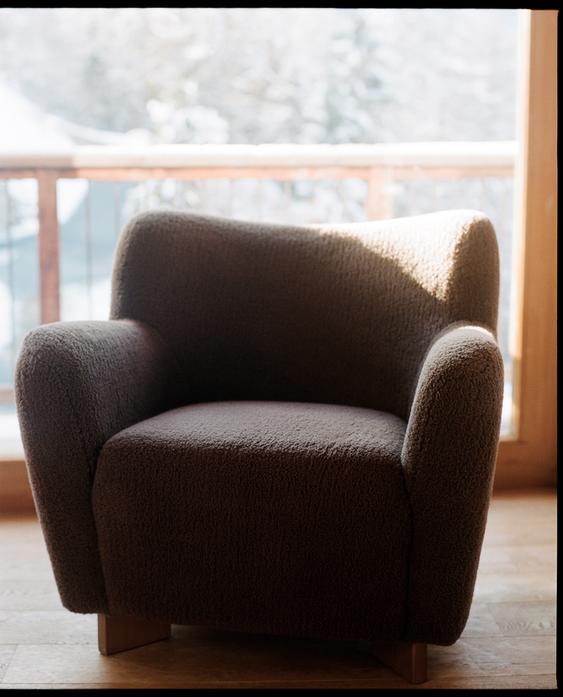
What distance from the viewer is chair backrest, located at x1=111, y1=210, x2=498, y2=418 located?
5.23ft

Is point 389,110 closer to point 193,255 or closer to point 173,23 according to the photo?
point 173,23

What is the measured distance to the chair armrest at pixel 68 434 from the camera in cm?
117

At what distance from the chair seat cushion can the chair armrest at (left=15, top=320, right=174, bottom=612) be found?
0.09ft

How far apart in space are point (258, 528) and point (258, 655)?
289 millimetres

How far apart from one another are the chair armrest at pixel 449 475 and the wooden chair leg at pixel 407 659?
59 millimetres

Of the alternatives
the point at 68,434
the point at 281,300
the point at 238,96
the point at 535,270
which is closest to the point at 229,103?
the point at 238,96

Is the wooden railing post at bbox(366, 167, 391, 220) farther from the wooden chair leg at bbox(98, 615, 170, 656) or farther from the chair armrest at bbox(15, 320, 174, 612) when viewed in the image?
the wooden chair leg at bbox(98, 615, 170, 656)

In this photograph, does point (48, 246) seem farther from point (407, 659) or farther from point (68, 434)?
point (407, 659)

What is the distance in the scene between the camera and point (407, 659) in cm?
121

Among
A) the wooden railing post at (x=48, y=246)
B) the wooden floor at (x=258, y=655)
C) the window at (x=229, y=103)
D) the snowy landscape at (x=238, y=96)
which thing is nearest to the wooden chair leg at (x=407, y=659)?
the wooden floor at (x=258, y=655)

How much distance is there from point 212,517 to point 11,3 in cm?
76

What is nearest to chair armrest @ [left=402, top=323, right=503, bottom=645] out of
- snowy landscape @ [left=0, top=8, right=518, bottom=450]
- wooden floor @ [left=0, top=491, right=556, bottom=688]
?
wooden floor @ [left=0, top=491, right=556, bottom=688]

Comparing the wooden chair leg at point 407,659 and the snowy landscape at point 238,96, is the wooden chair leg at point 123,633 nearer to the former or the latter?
the wooden chair leg at point 407,659

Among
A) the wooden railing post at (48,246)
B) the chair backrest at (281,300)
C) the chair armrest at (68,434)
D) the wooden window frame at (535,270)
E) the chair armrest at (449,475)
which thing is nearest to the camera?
the chair armrest at (449,475)
